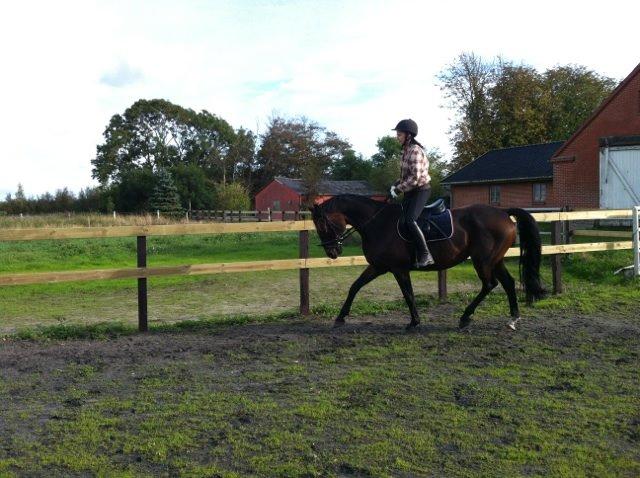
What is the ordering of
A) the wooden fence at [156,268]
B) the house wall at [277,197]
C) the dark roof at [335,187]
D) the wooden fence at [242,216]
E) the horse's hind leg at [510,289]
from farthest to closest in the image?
the house wall at [277,197]
the dark roof at [335,187]
the wooden fence at [242,216]
the horse's hind leg at [510,289]
the wooden fence at [156,268]

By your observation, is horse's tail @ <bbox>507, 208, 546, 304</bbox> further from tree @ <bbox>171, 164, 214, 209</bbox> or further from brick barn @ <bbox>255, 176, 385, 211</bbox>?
tree @ <bbox>171, 164, 214, 209</bbox>

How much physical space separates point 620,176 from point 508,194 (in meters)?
12.4

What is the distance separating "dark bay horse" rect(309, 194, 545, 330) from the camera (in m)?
7.57

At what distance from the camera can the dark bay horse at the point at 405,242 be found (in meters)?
7.57

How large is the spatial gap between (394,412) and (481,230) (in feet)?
12.9

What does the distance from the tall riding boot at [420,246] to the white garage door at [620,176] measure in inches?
844

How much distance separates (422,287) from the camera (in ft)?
39.3

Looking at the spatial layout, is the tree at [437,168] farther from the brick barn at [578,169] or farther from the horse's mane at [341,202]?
the horse's mane at [341,202]

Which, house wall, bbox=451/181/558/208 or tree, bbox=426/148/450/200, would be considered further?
tree, bbox=426/148/450/200

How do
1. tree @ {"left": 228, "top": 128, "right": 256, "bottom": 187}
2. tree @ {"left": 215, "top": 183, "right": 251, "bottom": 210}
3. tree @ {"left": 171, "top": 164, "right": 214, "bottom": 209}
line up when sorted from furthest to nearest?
tree @ {"left": 228, "top": 128, "right": 256, "bottom": 187} → tree @ {"left": 171, "top": 164, "right": 214, "bottom": 209} → tree @ {"left": 215, "top": 183, "right": 251, "bottom": 210}

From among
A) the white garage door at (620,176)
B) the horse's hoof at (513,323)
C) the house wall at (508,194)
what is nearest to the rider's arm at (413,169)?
the horse's hoof at (513,323)

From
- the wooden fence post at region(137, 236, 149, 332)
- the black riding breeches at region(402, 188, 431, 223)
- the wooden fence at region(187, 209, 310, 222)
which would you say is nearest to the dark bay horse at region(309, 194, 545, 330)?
the black riding breeches at region(402, 188, 431, 223)

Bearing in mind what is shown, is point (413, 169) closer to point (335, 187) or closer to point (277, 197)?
point (335, 187)

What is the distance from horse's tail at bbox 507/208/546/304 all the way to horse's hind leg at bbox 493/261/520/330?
45 centimetres
